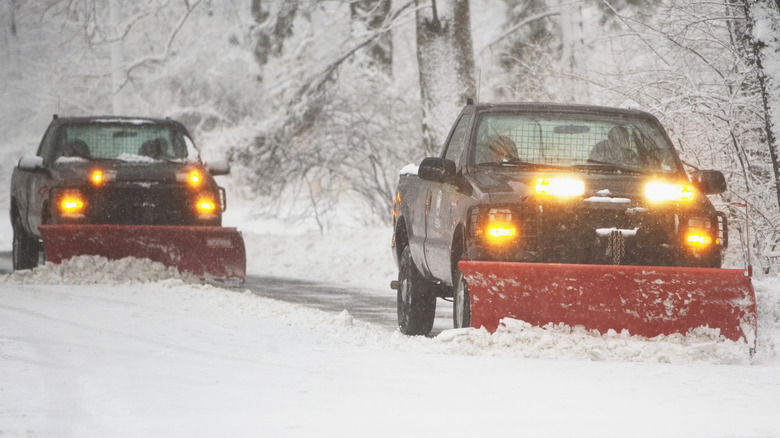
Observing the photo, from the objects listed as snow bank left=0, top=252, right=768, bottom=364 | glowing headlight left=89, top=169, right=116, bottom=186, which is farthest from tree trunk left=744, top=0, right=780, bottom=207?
glowing headlight left=89, top=169, right=116, bottom=186

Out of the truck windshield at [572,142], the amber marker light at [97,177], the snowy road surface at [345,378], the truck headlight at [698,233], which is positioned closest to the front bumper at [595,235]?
the truck headlight at [698,233]

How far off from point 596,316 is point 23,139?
125 feet

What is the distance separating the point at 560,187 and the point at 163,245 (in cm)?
607

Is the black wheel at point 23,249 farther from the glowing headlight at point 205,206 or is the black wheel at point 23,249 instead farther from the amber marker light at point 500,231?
the amber marker light at point 500,231

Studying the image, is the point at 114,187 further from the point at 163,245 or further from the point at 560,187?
the point at 560,187

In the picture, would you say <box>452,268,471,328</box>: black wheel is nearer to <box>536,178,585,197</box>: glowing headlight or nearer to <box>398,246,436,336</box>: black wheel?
<box>536,178,585,197</box>: glowing headlight

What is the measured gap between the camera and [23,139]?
1735 inches

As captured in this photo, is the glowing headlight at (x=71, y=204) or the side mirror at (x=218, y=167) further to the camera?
the side mirror at (x=218, y=167)

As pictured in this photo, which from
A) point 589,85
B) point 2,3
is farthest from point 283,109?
point 2,3

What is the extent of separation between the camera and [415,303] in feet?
34.0

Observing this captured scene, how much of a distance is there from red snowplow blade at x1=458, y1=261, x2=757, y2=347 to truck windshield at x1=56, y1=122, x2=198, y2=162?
7058 millimetres

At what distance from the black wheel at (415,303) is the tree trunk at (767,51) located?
4564 mm

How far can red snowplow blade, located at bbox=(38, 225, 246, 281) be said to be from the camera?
44.2 ft

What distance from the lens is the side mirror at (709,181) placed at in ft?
29.7
